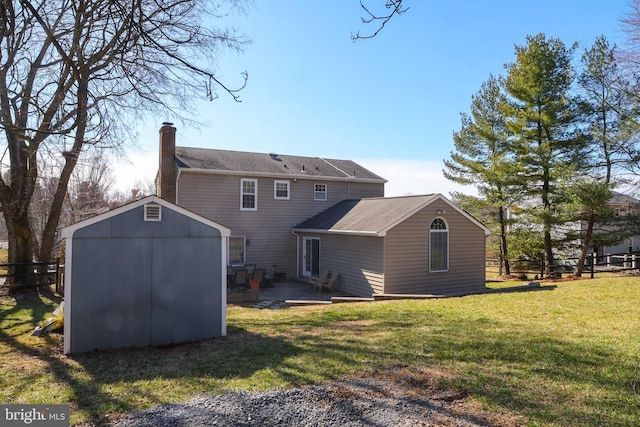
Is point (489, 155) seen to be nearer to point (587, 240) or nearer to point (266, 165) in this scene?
point (587, 240)

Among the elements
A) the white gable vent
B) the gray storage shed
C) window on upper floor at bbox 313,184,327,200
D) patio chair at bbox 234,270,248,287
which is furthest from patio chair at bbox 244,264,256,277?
the white gable vent

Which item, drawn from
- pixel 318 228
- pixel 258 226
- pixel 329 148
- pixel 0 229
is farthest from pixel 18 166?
pixel 0 229

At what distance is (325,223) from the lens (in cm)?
1791

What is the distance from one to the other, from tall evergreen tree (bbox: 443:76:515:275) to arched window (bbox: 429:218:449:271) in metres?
7.61

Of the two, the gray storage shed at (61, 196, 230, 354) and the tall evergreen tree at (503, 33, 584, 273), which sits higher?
the tall evergreen tree at (503, 33, 584, 273)

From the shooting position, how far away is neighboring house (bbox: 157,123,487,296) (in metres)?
14.4

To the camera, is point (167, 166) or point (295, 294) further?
point (167, 166)

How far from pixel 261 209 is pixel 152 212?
1128cm

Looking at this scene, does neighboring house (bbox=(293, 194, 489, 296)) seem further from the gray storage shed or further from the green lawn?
the gray storage shed

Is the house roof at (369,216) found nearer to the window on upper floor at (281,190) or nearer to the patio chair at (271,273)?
the window on upper floor at (281,190)

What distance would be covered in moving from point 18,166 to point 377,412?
49.3 ft

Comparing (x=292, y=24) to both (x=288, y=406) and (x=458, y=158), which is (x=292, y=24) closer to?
(x=288, y=406)

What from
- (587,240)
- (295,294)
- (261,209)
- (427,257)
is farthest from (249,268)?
(587,240)

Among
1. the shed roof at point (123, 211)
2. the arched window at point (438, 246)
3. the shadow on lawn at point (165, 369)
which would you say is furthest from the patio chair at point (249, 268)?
the shed roof at point (123, 211)
